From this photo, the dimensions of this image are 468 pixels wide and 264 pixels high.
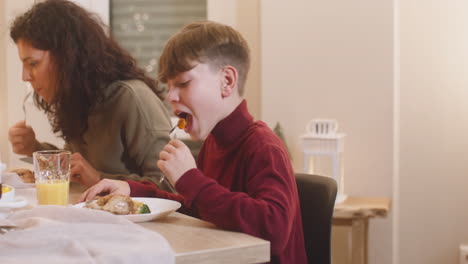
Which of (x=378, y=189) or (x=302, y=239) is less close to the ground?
(x=302, y=239)

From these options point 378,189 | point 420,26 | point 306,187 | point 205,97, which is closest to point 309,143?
point 378,189

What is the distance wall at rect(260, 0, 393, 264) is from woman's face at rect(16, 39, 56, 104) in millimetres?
1048

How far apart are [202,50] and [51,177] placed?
43 centimetres

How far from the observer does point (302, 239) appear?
61.8 inches

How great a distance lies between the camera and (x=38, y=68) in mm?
2219

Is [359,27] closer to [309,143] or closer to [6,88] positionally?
[309,143]

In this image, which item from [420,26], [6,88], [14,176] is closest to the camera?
[14,176]

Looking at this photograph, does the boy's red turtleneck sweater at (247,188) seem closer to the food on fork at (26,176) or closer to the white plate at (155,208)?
the white plate at (155,208)

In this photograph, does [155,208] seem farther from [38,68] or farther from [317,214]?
[38,68]

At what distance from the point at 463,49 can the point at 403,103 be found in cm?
33

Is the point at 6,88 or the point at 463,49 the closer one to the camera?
the point at 463,49

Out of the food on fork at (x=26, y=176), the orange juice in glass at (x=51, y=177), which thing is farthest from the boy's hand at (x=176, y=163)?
the food on fork at (x=26, y=176)

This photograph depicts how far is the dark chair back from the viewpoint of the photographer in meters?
1.62

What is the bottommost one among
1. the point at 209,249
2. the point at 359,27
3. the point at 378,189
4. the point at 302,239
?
the point at 378,189
